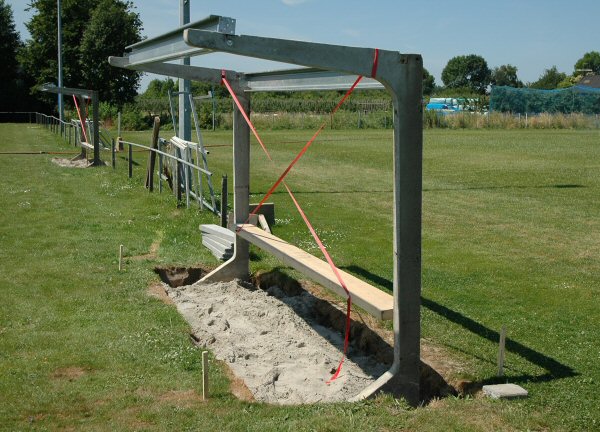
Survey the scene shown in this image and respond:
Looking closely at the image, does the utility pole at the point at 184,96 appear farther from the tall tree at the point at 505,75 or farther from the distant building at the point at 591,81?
the tall tree at the point at 505,75

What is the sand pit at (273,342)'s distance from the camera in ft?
20.6

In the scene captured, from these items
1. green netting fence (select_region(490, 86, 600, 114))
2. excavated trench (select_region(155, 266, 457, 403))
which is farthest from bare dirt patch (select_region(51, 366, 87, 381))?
green netting fence (select_region(490, 86, 600, 114))

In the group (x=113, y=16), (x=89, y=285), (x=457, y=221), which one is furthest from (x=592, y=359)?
(x=113, y=16)

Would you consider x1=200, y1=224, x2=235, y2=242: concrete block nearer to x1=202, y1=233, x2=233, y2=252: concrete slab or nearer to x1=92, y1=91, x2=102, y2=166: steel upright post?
x1=202, y1=233, x2=233, y2=252: concrete slab

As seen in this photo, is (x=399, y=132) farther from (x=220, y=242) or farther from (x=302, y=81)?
(x=220, y=242)

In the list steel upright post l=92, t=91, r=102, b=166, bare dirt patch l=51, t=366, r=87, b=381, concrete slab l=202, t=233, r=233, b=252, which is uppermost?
steel upright post l=92, t=91, r=102, b=166

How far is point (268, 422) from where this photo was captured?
5055 mm

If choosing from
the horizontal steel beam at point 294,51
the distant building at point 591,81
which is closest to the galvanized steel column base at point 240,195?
the horizontal steel beam at point 294,51

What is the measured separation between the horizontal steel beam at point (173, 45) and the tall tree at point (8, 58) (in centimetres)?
7154

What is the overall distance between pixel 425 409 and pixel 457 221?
836 cm

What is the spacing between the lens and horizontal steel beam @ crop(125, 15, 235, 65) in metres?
5.16

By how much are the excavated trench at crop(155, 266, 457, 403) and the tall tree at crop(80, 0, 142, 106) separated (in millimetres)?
59734

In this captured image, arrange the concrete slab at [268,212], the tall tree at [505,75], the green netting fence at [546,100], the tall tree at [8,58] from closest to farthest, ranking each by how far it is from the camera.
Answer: the concrete slab at [268,212] < the green netting fence at [546,100] < the tall tree at [8,58] < the tall tree at [505,75]

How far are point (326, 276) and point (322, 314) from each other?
1.84m
